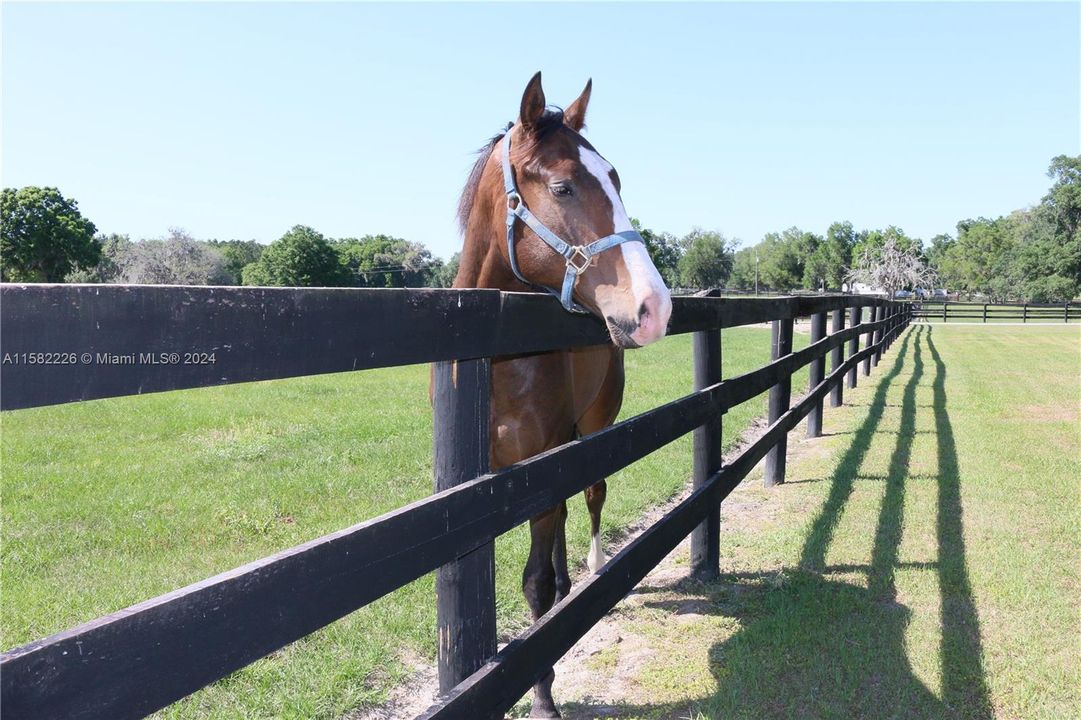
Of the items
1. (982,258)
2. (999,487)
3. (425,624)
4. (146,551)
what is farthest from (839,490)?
(982,258)

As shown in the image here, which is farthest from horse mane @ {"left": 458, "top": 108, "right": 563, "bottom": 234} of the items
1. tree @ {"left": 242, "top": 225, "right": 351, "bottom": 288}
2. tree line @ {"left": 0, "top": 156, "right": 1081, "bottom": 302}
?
tree @ {"left": 242, "top": 225, "right": 351, "bottom": 288}

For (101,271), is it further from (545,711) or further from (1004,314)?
(545,711)

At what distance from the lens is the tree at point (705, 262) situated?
124m

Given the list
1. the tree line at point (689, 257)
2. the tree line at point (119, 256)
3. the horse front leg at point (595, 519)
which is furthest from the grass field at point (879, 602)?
the tree line at point (119, 256)

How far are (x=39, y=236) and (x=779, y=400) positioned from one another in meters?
80.6

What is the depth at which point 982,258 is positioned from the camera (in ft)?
348

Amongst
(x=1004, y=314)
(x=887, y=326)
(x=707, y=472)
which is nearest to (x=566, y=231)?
(x=707, y=472)

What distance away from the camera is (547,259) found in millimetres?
2391

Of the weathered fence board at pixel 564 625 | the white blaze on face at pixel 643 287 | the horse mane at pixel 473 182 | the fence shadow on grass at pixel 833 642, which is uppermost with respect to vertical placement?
the horse mane at pixel 473 182

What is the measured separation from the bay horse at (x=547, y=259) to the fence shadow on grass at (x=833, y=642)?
0.93 m

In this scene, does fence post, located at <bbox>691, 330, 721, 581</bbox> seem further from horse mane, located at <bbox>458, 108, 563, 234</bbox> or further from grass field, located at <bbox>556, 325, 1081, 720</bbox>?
horse mane, located at <bbox>458, 108, 563, 234</bbox>

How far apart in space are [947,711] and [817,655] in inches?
21.4

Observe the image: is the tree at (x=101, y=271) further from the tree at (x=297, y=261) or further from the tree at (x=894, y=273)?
the tree at (x=894, y=273)

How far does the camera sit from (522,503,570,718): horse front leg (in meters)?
2.73
